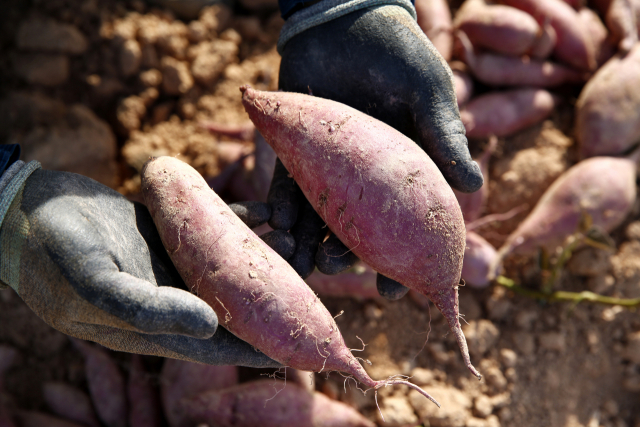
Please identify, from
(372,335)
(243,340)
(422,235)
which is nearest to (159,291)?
(243,340)

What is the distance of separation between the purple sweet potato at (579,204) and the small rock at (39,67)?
275cm

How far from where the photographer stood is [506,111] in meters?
2.41

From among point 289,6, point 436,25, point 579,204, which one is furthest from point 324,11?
point 579,204

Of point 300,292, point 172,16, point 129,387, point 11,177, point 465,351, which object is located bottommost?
point 129,387

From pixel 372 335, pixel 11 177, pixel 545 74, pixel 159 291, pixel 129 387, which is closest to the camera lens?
pixel 159 291

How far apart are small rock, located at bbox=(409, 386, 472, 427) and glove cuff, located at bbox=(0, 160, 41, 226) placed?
6.04 ft

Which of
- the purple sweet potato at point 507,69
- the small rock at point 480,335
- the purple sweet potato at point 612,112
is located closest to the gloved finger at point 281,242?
the small rock at point 480,335

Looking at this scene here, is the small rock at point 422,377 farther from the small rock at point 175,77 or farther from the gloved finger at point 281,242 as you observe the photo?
the small rock at point 175,77

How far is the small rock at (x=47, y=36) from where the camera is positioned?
94.1 inches

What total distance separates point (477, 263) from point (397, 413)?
0.85 m

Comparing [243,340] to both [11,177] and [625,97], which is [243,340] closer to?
[11,177]

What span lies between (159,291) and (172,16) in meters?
2.27

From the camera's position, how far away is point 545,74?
2.49 metres

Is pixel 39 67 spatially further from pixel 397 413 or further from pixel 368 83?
pixel 397 413
